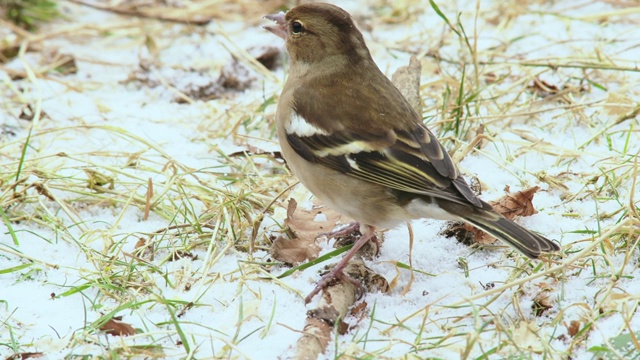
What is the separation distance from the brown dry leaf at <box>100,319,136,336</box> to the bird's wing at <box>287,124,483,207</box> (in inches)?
46.2

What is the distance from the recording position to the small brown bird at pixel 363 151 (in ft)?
10.8

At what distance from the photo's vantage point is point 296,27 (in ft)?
13.9

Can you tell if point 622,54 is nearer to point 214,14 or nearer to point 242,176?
point 242,176

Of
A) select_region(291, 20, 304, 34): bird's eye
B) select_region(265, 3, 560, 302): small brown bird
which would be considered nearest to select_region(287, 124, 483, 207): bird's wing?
select_region(265, 3, 560, 302): small brown bird

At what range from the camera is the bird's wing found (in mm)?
3354

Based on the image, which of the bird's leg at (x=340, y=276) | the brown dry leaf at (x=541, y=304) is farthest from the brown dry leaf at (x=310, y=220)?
the brown dry leaf at (x=541, y=304)

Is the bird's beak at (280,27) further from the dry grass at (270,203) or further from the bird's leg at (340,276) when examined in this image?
the bird's leg at (340,276)

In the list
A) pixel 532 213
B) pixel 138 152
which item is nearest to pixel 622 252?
pixel 532 213

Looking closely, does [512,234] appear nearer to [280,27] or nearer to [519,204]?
[519,204]

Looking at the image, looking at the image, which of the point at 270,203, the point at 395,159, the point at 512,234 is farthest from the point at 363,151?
the point at 512,234

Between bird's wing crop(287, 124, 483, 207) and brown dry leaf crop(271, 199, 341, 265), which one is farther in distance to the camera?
brown dry leaf crop(271, 199, 341, 265)

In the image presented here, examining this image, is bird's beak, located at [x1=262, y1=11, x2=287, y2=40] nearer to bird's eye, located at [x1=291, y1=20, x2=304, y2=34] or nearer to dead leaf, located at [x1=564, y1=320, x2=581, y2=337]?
bird's eye, located at [x1=291, y1=20, x2=304, y2=34]

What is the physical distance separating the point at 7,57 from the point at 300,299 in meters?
4.24

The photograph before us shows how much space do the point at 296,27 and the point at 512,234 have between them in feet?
5.89
